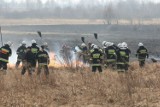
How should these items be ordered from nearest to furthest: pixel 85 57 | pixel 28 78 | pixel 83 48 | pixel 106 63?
pixel 28 78 < pixel 106 63 < pixel 85 57 < pixel 83 48

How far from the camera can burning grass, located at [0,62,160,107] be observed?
1039 cm

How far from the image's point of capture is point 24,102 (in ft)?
34.5

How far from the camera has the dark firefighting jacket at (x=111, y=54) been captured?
18.2 metres

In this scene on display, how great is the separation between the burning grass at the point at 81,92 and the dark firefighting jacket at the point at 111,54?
16.5ft

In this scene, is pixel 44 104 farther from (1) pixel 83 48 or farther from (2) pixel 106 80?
(1) pixel 83 48

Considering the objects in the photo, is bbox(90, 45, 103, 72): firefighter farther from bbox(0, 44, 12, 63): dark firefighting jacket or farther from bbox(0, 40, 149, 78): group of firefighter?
bbox(0, 44, 12, 63): dark firefighting jacket

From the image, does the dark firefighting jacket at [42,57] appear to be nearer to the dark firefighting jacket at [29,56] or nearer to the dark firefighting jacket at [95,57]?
the dark firefighting jacket at [29,56]

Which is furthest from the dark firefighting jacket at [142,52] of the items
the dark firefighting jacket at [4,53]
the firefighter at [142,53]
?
the dark firefighting jacket at [4,53]

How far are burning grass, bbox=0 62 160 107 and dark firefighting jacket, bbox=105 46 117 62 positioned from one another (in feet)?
16.5

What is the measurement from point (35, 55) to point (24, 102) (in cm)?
618

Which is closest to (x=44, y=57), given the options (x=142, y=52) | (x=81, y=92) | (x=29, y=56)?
(x=29, y=56)

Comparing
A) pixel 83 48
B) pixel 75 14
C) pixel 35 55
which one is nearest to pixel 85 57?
pixel 83 48

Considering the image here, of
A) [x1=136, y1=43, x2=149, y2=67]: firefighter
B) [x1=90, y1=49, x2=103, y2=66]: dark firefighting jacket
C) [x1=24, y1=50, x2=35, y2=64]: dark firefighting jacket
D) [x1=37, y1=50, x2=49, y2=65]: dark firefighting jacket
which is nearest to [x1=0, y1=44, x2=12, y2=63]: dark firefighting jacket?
[x1=24, y1=50, x2=35, y2=64]: dark firefighting jacket

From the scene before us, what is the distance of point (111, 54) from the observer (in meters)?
18.4
